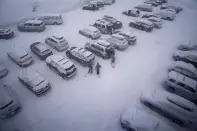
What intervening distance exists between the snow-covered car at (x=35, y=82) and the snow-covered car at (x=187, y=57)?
15.2 metres

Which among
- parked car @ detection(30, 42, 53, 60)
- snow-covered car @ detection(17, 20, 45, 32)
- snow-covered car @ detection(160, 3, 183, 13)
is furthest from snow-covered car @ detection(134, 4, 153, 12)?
parked car @ detection(30, 42, 53, 60)

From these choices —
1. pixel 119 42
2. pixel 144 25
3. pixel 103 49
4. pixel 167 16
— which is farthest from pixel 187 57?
pixel 167 16

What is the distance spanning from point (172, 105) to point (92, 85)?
7.65m

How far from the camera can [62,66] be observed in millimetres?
18781

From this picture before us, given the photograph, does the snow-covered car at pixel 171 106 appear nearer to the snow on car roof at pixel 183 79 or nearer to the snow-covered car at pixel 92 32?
the snow on car roof at pixel 183 79

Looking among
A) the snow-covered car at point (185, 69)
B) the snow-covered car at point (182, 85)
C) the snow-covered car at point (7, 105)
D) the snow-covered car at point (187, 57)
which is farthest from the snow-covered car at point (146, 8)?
the snow-covered car at point (7, 105)

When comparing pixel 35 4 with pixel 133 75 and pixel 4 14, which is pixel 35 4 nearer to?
pixel 4 14

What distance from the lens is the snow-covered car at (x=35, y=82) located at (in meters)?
16.8

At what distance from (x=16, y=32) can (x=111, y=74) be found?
16793mm

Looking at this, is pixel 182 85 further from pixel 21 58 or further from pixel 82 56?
pixel 21 58

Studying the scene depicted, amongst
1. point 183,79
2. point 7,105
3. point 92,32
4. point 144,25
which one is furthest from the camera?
point 144,25

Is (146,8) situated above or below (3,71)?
above

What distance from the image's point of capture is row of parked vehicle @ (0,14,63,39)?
25.6m

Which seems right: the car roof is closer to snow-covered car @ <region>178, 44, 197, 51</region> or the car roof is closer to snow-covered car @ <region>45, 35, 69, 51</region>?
snow-covered car @ <region>45, 35, 69, 51</region>
